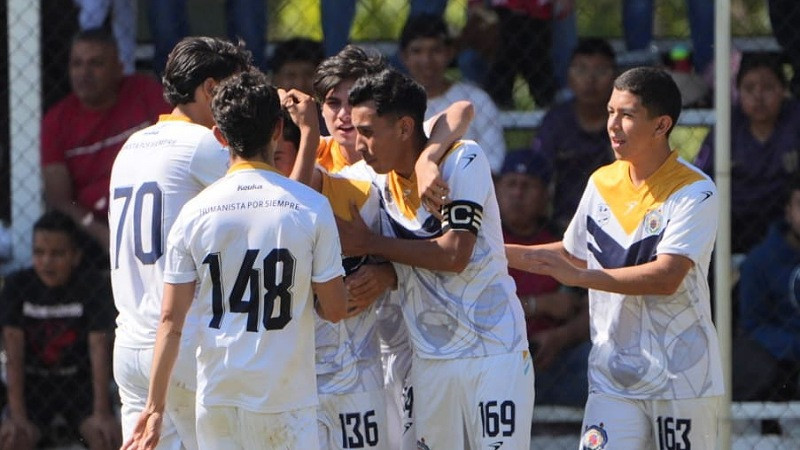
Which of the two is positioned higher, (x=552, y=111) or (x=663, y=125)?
(x=552, y=111)

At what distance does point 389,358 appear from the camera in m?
5.13

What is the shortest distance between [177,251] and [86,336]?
2.85 meters

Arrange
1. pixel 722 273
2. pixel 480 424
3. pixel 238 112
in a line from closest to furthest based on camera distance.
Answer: pixel 238 112
pixel 480 424
pixel 722 273

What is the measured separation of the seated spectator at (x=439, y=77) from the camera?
714cm

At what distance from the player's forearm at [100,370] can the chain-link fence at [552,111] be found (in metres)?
0.61

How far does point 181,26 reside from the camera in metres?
7.48

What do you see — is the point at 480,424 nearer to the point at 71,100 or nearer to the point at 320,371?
the point at 320,371

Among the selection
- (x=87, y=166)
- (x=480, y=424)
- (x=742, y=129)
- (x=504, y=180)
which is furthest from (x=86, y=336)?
(x=742, y=129)

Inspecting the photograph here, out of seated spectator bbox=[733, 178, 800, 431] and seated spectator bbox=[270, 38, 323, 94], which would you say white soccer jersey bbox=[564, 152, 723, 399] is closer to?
seated spectator bbox=[733, 178, 800, 431]

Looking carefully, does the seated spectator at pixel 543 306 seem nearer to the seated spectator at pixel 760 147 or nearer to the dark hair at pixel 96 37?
the seated spectator at pixel 760 147

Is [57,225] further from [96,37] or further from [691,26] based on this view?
[691,26]

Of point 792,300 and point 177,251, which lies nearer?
point 177,251

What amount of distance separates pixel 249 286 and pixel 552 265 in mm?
1084

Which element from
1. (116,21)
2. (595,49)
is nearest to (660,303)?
(595,49)
